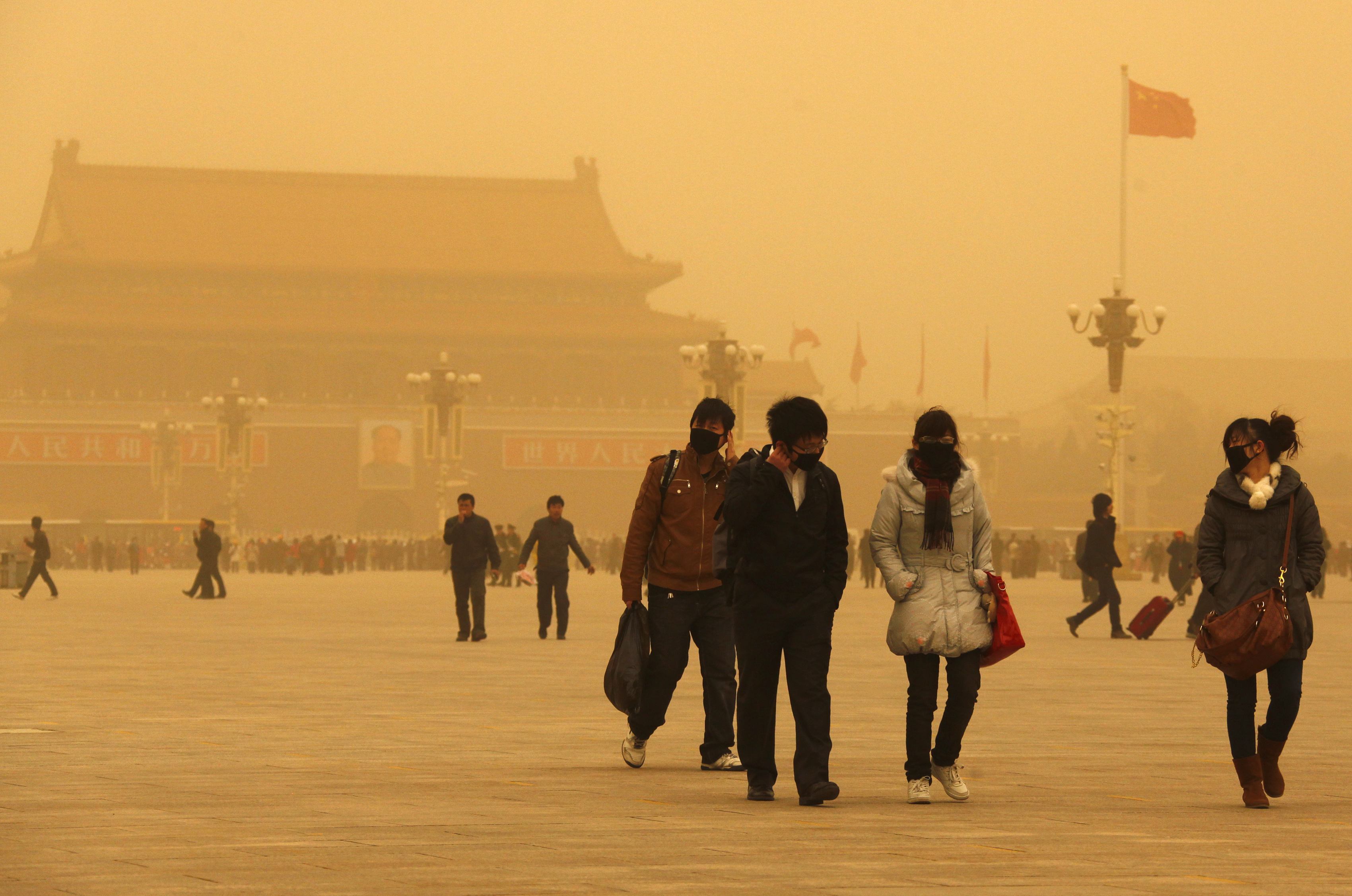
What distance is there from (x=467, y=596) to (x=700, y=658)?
8488mm

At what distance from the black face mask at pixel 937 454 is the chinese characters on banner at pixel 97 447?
5150 centimetres

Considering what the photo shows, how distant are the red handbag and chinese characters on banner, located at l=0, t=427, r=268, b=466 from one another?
51.6m

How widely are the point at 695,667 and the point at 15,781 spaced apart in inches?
291

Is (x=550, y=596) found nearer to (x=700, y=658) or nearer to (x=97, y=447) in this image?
(x=700, y=658)

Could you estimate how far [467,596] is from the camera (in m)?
16.1

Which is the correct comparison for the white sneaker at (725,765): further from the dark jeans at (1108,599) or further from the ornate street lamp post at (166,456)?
the ornate street lamp post at (166,456)

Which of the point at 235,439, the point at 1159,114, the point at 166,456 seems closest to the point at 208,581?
the point at 1159,114

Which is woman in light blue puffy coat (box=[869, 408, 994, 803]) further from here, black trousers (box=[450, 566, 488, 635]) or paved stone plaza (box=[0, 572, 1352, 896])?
black trousers (box=[450, 566, 488, 635])

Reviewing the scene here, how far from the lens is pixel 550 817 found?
6.16 m

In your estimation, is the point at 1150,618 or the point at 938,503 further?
the point at 1150,618

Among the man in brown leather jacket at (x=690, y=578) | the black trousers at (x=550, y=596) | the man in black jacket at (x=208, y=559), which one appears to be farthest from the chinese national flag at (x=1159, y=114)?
the man in brown leather jacket at (x=690, y=578)

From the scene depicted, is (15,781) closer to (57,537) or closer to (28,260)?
(57,537)

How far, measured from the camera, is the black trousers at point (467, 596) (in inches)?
639

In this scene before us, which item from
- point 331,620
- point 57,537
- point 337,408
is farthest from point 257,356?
point 331,620
